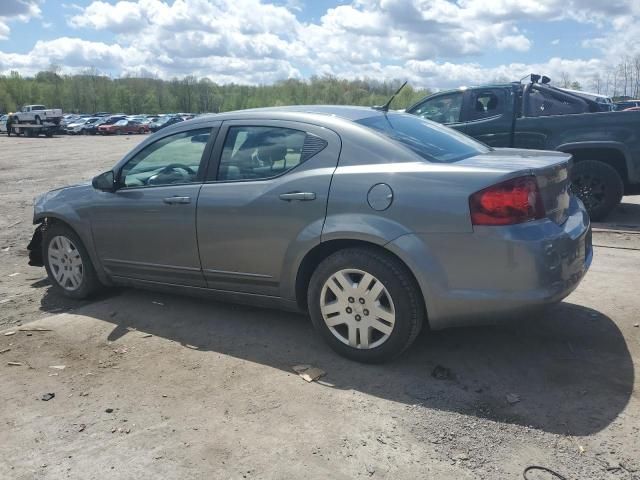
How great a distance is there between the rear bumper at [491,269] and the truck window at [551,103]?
19.2 feet

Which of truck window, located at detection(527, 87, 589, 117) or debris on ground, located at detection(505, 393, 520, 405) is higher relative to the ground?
truck window, located at detection(527, 87, 589, 117)

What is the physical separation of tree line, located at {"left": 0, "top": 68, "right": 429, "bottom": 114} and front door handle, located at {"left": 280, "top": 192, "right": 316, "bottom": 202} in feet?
277

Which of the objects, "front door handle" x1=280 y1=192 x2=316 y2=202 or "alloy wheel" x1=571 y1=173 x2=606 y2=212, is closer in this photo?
"front door handle" x1=280 y1=192 x2=316 y2=202

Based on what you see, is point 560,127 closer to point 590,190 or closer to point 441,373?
point 590,190

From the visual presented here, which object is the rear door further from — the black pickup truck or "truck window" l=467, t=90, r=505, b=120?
"truck window" l=467, t=90, r=505, b=120

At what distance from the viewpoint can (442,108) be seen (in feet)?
30.2

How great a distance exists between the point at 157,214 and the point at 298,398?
1.91 m

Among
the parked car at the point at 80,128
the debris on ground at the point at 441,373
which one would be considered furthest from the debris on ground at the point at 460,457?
the parked car at the point at 80,128

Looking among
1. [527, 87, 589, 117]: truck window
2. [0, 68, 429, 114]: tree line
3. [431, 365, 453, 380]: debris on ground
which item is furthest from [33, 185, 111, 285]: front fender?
[0, 68, 429, 114]: tree line

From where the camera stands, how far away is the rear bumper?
3.24m

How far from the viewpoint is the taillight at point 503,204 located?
10.7 ft

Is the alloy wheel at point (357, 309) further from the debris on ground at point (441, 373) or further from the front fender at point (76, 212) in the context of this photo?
the front fender at point (76, 212)

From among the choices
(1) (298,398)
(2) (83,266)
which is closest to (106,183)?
(2) (83,266)

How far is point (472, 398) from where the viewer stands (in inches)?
129
